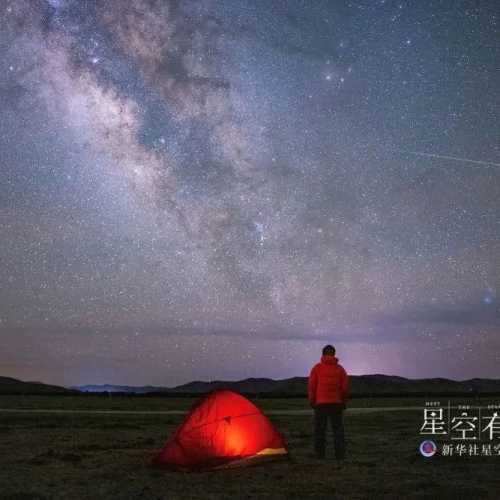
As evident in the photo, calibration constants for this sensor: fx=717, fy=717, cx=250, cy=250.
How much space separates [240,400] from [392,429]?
11211 millimetres

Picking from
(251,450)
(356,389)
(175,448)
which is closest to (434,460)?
(251,450)

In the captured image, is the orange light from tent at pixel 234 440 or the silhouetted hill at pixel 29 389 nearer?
the orange light from tent at pixel 234 440

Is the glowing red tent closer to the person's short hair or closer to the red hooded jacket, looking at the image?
the red hooded jacket

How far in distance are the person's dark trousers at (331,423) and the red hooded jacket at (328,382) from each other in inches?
5.3

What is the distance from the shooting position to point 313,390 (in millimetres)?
13664

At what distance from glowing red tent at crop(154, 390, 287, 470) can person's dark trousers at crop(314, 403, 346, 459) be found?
876 mm

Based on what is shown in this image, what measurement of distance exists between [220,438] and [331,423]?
7.46ft

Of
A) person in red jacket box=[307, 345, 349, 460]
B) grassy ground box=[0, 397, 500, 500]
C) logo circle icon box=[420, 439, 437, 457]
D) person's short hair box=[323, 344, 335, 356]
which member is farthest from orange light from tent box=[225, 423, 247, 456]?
logo circle icon box=[420, 439, 437, 457]

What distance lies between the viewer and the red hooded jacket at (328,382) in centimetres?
1346

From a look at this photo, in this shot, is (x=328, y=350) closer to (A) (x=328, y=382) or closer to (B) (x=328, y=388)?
Answer: (A) (x=328, y=382)

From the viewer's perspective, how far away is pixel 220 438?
495 inches

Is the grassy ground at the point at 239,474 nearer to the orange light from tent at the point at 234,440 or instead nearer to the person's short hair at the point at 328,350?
the orange light from tent at the point at 234,440

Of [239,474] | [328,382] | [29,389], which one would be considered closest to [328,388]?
[328,382]

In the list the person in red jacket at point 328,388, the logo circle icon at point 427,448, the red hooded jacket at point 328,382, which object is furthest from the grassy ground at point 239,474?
the red hooded jacket at point 328,382
